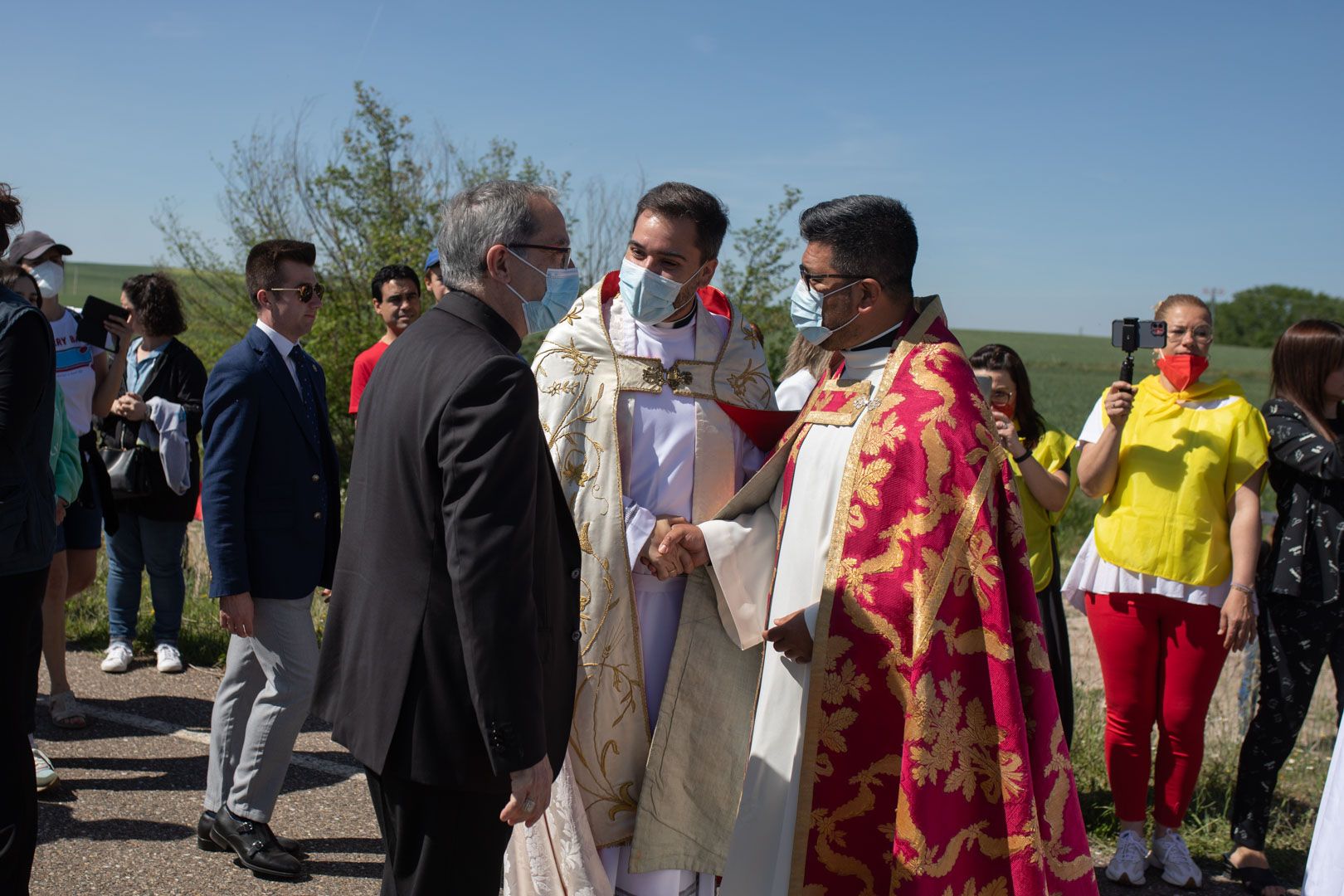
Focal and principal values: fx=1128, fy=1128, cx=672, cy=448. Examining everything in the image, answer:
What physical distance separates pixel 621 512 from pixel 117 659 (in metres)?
4.00

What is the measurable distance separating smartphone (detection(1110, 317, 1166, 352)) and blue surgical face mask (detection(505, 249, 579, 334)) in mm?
2212

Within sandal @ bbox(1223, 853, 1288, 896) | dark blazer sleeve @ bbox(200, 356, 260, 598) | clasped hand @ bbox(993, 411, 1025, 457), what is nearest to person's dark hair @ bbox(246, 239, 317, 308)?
dark blazer sleeve @ bbox(200, 356, 260, 598)

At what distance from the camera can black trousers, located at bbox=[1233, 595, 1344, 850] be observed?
430 cm

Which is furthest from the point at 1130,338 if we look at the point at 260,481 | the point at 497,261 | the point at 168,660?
the point at 168,660

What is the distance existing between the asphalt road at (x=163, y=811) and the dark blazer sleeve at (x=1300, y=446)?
161 centimetres

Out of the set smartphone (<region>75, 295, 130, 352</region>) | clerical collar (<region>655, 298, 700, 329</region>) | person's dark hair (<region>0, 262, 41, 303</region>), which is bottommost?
smartphone (<region>75, 295, 130, 352</region>)

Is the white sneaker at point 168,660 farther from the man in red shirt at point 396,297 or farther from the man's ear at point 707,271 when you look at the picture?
the man's ear at point 707,271

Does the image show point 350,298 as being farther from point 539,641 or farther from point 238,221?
point 539,641

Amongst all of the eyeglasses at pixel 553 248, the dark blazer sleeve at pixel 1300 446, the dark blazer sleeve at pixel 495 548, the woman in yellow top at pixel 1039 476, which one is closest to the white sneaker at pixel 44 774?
the dark blazer sleeve at pixel 495 548

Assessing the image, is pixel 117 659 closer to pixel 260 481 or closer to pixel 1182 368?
pixel 260 481

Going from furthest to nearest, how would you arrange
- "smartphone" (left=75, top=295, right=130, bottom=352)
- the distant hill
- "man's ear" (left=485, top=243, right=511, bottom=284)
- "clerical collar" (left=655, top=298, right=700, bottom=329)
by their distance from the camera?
the distant hill < "smartphone" (left=75, top=295, right=130, bottom=352) < "clerical collar" (left=655, top=298, right=700, bottom=329) < "man's ear" (left=485, top=243, right=511, bottom=284)

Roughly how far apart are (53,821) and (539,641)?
112 inches

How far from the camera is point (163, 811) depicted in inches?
171

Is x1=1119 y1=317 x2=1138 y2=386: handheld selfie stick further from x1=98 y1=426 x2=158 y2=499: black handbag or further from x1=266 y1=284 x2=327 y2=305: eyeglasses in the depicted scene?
x1=98 y1=426 x2=158 y2=499: black handbag
